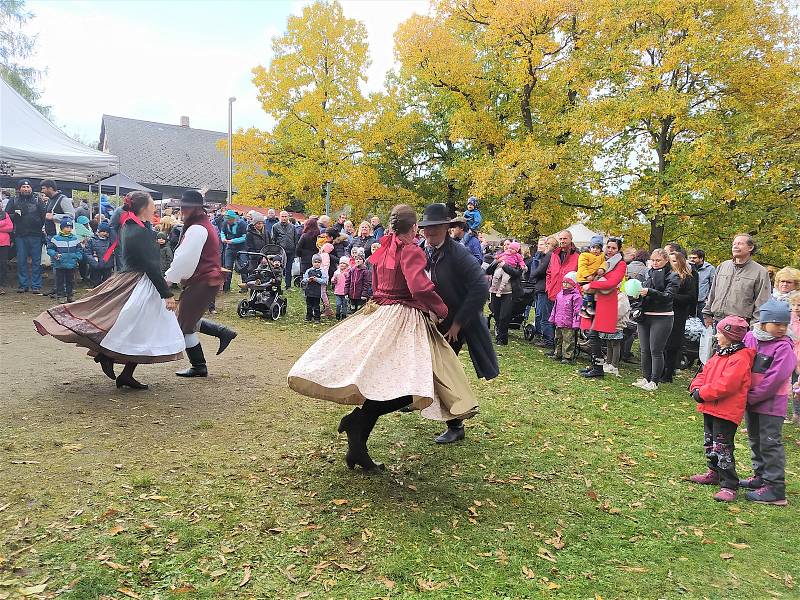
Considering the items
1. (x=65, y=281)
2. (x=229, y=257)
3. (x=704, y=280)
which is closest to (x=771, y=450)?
(x=704, y=280)

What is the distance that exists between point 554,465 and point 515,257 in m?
6.01

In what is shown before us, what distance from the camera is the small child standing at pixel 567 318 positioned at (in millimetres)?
9234

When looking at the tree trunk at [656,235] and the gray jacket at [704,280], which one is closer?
the gray jacket at [704,280]

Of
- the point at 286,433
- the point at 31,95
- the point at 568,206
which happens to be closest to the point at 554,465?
the point at 286,433

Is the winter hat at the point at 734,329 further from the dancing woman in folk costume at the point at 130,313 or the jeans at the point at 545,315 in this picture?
the jeans at the point at 545,315

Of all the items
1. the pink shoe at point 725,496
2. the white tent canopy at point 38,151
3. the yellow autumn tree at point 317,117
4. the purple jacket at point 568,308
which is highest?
the yellow autumn tree at point 317,117

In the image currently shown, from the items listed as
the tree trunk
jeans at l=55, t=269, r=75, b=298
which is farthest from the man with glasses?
jeans at l=55, t=269, r=75, b=298

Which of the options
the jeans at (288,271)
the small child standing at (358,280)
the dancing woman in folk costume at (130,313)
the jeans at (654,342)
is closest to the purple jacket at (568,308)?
the jeans at (654,342)

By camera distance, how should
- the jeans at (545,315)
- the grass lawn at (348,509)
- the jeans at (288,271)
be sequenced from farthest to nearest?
the jeans at (288,271) < the jeans at (545,315) < the grass lawn at (348,509)

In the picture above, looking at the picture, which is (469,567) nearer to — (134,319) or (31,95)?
(134,319)

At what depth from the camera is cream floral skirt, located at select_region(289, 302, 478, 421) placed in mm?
3791

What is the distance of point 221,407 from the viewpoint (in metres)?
5.93

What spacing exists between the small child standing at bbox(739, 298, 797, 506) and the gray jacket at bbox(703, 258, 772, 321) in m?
2.63

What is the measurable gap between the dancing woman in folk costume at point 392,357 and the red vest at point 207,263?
2486 millimetres
